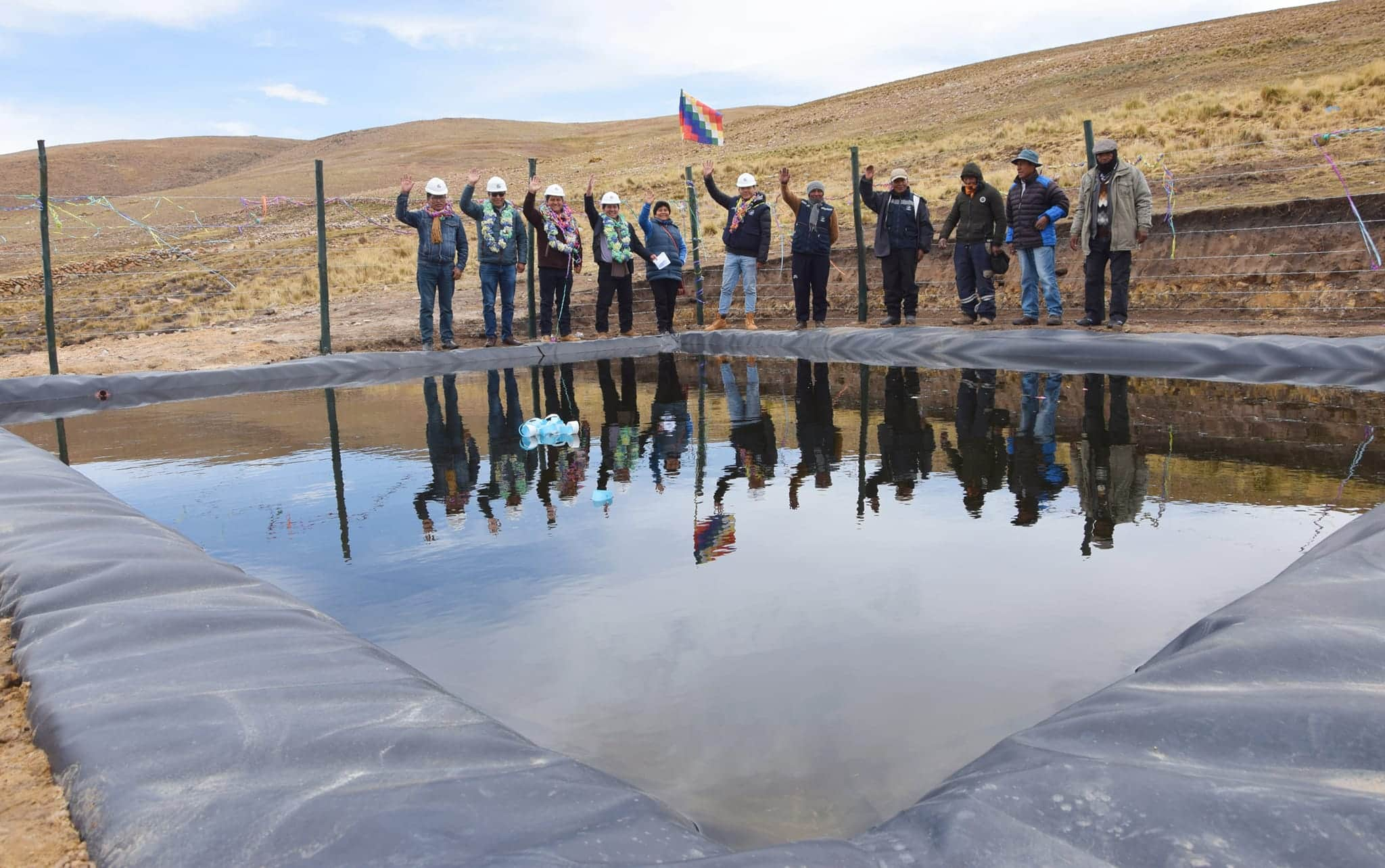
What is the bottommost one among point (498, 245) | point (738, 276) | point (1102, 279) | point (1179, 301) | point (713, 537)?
point (713, 537)

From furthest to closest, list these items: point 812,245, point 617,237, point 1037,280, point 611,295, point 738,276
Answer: point 611,295
point 738,276
point 617,237
point 812,245
point 1037,280

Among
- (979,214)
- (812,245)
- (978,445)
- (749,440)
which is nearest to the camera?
(978,445)

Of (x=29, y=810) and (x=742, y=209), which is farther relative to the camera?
(x=742, y=209)

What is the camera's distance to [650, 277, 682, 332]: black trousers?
14.0m

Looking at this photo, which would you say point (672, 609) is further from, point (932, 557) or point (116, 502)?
point (116, 502)

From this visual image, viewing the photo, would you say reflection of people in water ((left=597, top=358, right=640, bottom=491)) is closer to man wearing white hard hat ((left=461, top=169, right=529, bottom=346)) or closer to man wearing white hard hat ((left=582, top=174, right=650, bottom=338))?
man wearing white hard hat ((left=461, top=169, right=529, bottom=346))

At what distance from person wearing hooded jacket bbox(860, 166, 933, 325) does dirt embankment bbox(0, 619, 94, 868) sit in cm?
1030

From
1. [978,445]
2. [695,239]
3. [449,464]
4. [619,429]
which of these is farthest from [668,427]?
[695,239]

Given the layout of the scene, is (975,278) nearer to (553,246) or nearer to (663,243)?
(663,243)

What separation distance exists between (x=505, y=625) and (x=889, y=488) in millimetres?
2698

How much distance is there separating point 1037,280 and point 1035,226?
71cm

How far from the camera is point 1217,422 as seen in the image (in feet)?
23.2

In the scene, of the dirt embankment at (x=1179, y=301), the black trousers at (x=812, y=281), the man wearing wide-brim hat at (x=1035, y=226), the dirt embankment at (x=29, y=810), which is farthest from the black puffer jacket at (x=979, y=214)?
the dirt embankment at (x=29, y=810)

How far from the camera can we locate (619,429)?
26.8 feet
